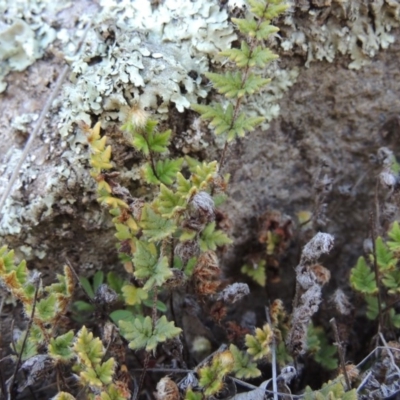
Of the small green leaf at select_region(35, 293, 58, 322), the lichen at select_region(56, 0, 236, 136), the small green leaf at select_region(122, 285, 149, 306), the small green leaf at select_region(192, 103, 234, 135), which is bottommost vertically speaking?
the small green leaf at select_region(122, 285, 149, 306)

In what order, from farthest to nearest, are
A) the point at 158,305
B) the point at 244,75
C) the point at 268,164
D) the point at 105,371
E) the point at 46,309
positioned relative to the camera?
the point at 268,164 < the point at 158,305 < the point at 244,75 < the point at 46,309 < the point at 105,371

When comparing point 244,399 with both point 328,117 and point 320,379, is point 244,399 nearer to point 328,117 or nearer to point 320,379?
point 320,379

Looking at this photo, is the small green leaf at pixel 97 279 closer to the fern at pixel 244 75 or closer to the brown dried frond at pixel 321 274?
the fern at pixel 244 75

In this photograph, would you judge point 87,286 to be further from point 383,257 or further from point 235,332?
point 383,257

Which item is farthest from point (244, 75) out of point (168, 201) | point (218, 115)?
point (168, 201)

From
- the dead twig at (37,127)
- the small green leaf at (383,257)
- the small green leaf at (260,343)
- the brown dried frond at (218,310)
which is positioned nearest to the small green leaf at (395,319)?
the small green leaf at (383,257)

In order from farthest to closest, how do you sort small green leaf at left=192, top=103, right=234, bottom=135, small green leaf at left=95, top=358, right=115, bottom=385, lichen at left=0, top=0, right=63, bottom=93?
lichen at left=0, top=0, right=63, bottom=93, small green leaf at left=192, top=103, right=234, bottom=135, small green leaf at left=95, top=358, right=115, bottom=385

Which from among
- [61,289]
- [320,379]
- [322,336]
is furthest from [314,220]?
[61,289]

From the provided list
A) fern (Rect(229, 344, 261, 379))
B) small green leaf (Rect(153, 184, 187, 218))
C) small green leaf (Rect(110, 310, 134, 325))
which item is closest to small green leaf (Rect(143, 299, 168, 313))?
small green leaf (Rect(110, 310, 134, 325))

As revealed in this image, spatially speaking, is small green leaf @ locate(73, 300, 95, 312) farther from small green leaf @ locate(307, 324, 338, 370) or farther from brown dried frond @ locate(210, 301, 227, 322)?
small green leaf @ locate(307, 324, 338, 370)
